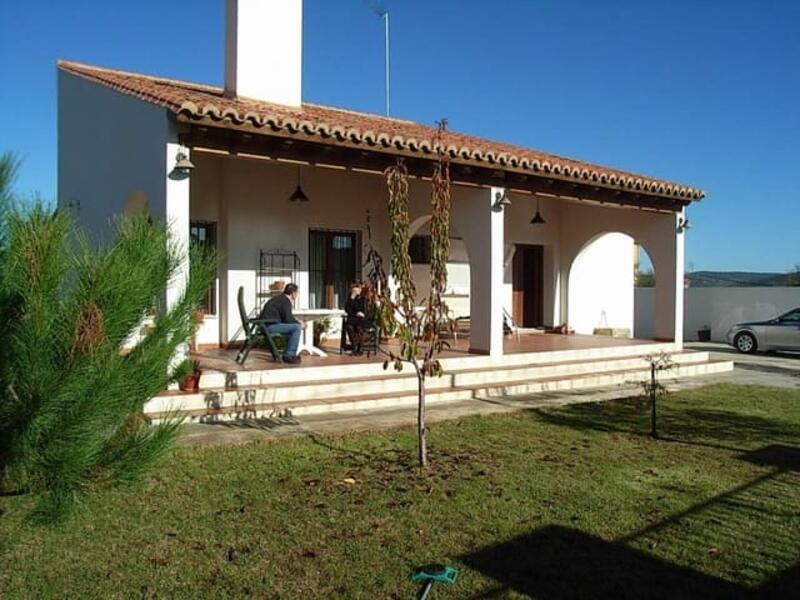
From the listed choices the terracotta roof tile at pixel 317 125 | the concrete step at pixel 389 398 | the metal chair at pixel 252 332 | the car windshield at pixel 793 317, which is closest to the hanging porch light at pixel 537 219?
the terracotta roof tile at pixel 317 125

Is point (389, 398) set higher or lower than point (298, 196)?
lower

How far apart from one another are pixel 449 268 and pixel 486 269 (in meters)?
4.61

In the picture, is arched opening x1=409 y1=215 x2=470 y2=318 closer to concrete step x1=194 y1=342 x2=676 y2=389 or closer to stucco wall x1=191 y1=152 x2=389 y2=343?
stucco wall x1=191 y1=152 x2=389 y2=343

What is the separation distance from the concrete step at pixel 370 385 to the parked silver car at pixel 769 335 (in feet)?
29.8

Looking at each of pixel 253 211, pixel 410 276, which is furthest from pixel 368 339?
pixel 410 276

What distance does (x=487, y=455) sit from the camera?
679cm

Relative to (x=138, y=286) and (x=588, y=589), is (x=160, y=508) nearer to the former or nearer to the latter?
(x=138, y=286)

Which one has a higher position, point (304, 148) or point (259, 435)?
point (304, 148)

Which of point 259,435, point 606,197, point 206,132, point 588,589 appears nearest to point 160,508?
point 259,435

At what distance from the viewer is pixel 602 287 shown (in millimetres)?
18453

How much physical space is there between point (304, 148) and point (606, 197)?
6620 millimetres

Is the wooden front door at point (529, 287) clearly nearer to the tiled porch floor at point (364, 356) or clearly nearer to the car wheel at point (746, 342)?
the tiled porch floor at point (364, 356)

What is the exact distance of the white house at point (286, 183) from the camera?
9070 millimetres

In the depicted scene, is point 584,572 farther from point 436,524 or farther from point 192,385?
point 192,385
